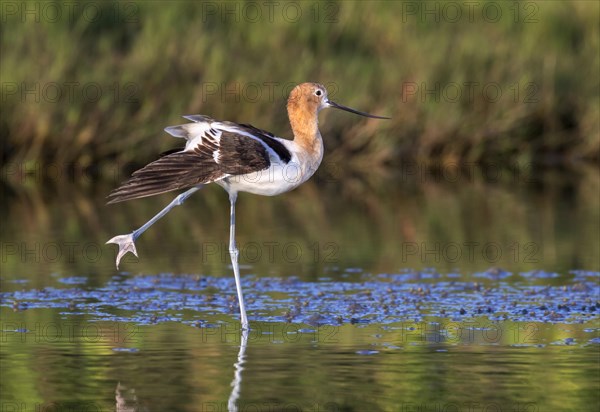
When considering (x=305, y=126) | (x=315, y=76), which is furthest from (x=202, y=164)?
(x=315, y=76)

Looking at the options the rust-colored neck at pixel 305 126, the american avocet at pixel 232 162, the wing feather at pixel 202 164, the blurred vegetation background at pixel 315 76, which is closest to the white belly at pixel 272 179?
the american avocet at pixel 232 162

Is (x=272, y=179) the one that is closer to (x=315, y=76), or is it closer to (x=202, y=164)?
(x=202, y=164)

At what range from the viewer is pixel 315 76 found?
61.8 ft

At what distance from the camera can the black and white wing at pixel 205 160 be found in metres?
8.16

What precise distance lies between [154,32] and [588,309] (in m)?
10.9

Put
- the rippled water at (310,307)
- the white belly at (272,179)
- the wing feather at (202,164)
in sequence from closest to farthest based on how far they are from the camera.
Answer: the rippled water at (310,307) → the wing feather at (202,164) → the white belly at (272,179)

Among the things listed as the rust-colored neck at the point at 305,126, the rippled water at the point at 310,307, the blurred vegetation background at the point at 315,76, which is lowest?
the rippled water at the point at 310,307

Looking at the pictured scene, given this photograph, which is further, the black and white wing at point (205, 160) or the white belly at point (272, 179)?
the white belly at point (272, 179)

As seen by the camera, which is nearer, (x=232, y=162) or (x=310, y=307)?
(x=232, y=162)

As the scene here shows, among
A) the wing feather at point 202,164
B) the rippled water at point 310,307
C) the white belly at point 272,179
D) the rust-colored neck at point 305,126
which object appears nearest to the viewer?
the rippled water at point 310,307

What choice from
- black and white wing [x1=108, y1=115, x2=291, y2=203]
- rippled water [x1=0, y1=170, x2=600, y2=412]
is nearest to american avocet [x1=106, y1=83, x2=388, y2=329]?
black and white wing [x1=108, y1=115, x2=291, y2=203]

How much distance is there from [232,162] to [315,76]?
34.8ft

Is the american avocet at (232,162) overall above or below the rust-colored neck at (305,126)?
below

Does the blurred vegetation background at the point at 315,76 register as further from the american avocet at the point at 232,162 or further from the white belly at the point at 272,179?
the white belly at the point at 272,179
